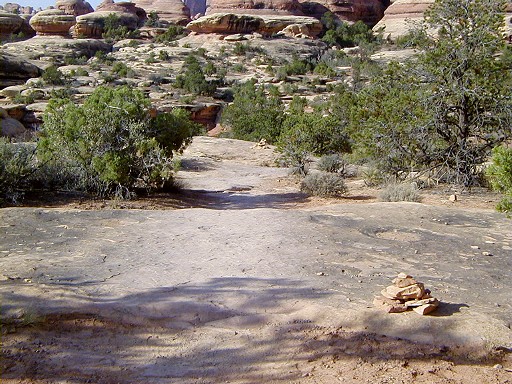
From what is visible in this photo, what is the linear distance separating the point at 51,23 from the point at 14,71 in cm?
2285

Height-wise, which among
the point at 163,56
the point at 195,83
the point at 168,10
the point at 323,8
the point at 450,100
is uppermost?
the point at 323,8

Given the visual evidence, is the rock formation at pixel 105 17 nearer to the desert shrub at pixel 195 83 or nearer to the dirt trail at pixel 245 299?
the desert shrub at pixel 195 83

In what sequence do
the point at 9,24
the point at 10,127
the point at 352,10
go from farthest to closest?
the point at 352,10 < the point at 9,24 < the point at 10,127

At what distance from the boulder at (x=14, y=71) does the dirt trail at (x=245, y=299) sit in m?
30.9

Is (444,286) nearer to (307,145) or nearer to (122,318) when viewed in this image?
(122,318)

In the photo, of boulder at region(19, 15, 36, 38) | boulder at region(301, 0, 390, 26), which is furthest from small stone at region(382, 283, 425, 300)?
boulder at region(301, 0, 390, 26)

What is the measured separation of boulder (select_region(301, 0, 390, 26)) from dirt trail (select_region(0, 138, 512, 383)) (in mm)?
56935

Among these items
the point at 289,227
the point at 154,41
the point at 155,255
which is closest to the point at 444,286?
the point at 289,227

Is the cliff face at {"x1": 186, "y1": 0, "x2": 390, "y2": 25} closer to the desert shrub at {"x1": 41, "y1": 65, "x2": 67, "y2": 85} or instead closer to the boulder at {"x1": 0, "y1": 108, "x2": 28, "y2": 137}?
the desert shrub at {"x1": 41, "y1": 65, "x2": 67, "y2": 85}

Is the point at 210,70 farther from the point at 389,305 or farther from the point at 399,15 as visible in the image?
the point at 389,305

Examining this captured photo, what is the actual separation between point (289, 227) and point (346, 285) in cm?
236

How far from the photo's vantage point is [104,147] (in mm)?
11156

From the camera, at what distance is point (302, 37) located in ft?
174

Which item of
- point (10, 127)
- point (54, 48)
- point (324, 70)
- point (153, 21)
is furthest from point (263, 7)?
point (10, 127)
